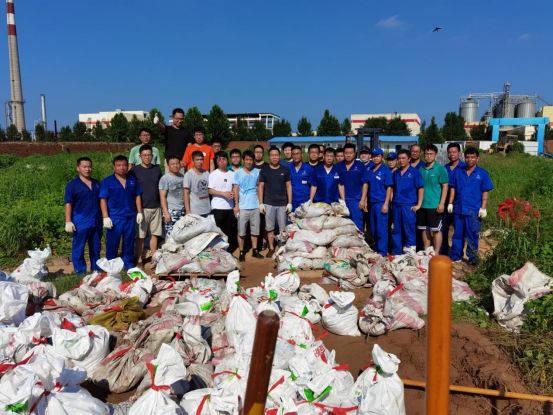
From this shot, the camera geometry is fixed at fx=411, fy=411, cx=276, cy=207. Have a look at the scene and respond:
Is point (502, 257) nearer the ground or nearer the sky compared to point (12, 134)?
nearer the ground

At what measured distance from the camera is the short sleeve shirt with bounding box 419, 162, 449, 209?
5.65 m

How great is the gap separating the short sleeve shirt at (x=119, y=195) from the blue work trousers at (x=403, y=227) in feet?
12.0

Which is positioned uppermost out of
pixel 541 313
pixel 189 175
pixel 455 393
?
pixel 189 175

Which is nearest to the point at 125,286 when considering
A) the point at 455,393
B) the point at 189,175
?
the point at 189,175

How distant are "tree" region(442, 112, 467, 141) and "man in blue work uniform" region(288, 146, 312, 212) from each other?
34897mm

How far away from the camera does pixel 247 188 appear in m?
5.99

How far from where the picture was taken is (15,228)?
674 centimetres

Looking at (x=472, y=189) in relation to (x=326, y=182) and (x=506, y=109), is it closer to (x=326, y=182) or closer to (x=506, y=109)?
(x=326, y=182)

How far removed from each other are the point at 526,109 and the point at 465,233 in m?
42.5

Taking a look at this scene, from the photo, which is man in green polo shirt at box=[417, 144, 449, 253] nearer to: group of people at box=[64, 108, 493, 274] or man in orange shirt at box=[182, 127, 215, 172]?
group of people at box=[64, 108, 493, 274]

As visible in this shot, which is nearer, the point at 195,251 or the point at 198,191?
the point at 195,251

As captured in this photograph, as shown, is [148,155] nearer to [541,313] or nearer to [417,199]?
[417,199]

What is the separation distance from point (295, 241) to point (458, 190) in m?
2.38

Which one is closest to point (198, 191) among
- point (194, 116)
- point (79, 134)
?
point (194, 116)
